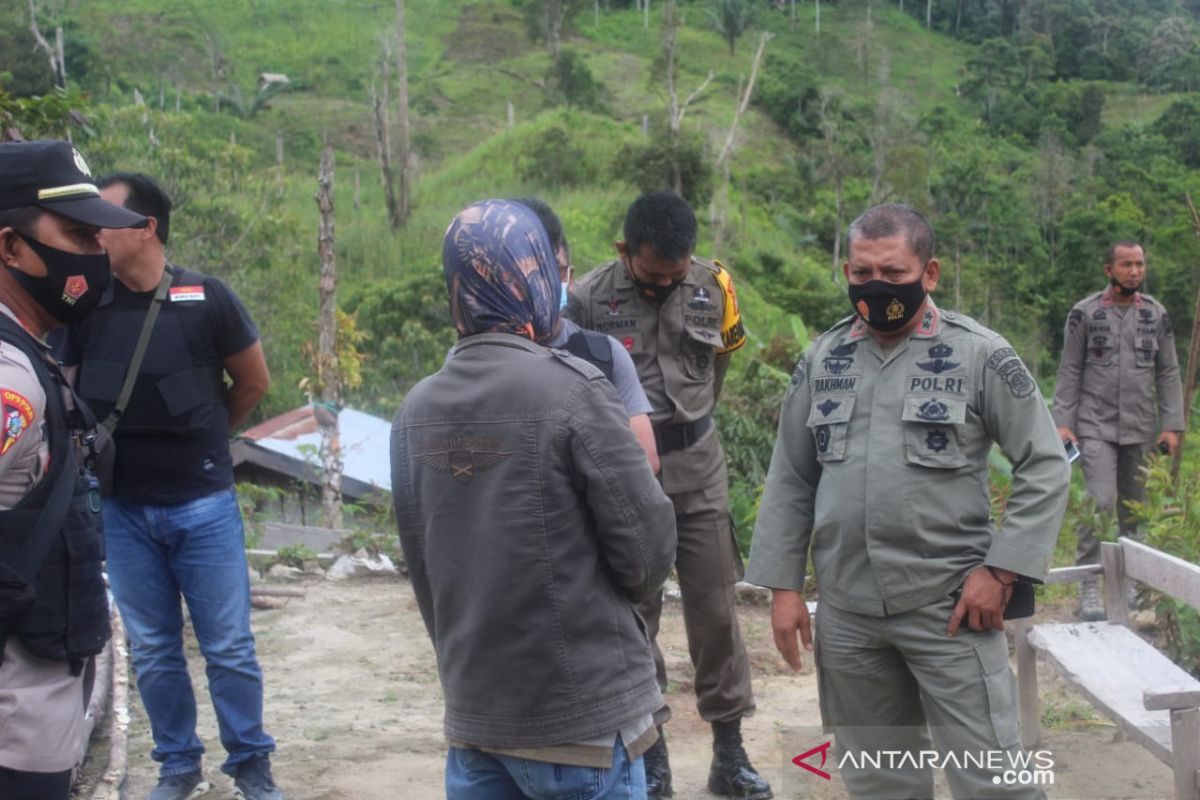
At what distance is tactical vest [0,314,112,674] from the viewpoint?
7.76ft

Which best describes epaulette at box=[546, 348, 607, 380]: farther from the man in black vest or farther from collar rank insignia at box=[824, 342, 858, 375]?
the man in black vest

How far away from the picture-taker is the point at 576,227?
101 feet

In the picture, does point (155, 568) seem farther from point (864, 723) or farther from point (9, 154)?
point (864, 723)

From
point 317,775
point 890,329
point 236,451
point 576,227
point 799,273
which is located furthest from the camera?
point 799,273

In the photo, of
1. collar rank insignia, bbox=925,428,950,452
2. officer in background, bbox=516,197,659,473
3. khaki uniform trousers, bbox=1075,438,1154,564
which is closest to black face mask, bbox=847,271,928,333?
collar rank insignia, bbox=925,428,950,452

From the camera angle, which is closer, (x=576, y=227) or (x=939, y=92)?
(x=576, y=227)

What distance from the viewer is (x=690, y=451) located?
4.22m

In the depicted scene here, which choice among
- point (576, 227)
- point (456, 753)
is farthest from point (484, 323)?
point (576, 227)

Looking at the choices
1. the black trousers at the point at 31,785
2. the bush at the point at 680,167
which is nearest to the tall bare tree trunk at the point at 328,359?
the black trousers at the point at 31,785

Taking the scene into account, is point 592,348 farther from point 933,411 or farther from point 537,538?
point 537,538

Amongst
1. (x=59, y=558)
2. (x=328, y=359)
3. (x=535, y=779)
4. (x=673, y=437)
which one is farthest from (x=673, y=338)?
(x=328, y=359)

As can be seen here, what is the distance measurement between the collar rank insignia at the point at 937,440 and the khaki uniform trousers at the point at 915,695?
0.36 metres

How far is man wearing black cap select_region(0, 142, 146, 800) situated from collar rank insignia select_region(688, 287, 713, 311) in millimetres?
2101

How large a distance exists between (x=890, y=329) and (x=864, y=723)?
3.25 feet
